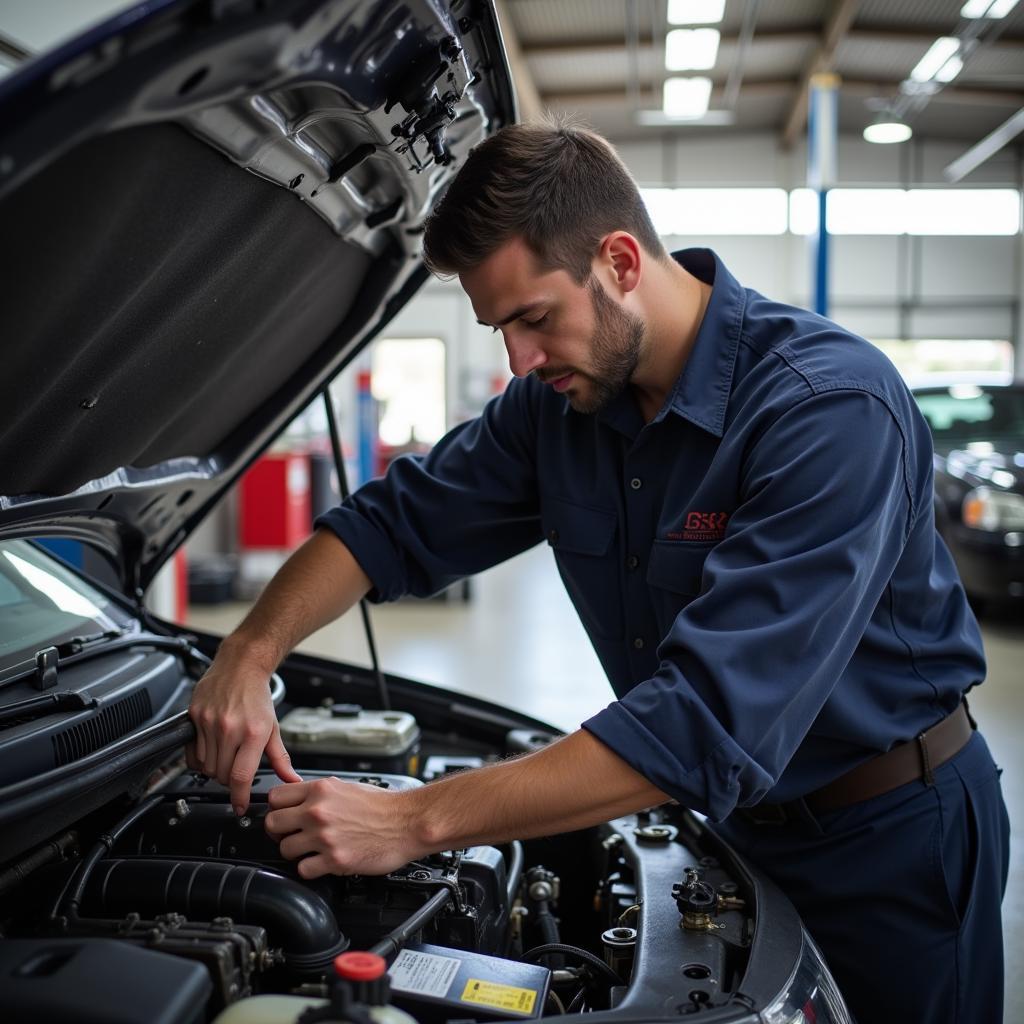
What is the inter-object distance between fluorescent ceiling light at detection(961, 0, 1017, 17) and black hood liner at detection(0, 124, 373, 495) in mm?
7800

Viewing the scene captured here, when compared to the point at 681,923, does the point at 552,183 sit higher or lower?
higher

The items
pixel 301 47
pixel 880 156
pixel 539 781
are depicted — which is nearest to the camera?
pixel 301 47

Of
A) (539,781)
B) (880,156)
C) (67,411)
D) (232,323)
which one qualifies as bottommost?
(539,781)

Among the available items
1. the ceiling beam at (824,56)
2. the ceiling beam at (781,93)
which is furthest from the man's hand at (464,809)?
the ceiling beam at (781,93)

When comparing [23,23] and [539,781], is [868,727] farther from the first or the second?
[23,23]

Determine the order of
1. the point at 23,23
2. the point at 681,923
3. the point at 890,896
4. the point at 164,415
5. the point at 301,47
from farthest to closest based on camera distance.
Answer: the point at 23,23 < the point at 164,415 < the point at 890,896 < the point at 681,923 < the point at 301,47

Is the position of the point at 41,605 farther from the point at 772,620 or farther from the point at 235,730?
the point at 772,620

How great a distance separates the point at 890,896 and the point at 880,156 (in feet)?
45.1

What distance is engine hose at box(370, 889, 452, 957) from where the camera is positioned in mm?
1056

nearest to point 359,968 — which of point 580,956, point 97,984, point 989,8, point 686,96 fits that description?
point 97,984

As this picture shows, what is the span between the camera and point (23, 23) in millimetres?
1962

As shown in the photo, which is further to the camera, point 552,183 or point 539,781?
point 552,183

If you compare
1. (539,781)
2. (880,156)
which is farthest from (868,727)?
(880,156)

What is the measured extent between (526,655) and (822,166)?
4373 millimetres
